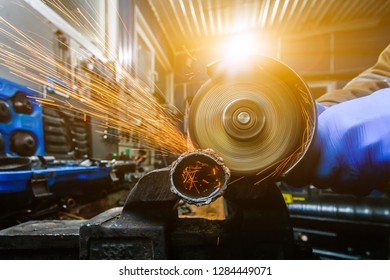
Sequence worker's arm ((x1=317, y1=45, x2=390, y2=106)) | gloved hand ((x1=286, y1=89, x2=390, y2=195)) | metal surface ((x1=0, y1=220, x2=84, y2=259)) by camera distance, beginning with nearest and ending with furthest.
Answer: metal surface ((x1=0, y1=220, x2=84, y2=259)) → gloved hand ((x1=286, y1=89, x2=390, y2=195)) → worker's arm ((x1=317, y1=45, x2=390, y2=106))

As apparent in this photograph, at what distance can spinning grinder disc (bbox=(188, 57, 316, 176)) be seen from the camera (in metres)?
0.62

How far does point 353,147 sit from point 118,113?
5.25 ft

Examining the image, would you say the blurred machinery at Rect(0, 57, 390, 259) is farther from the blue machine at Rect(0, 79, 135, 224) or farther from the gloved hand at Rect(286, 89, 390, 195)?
the blue machine at Rect(0, 79, 135, 224)

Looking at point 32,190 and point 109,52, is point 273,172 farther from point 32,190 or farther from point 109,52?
point 109,52

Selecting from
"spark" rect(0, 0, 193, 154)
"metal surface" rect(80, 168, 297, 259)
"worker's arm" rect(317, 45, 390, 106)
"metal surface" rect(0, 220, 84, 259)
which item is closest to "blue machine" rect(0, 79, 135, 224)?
"spark" rect(0, 0, 193, 154)

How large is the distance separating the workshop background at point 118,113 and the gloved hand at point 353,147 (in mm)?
234

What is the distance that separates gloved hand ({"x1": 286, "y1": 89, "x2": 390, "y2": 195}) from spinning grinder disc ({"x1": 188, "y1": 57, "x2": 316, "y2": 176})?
0.12 m

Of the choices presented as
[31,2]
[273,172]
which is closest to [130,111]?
[31,2]

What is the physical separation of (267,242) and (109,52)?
226cm

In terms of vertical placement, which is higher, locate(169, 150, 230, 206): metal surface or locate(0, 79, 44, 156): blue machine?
locate(0, 79, 44, 156): blue machine

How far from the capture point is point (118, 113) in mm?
1871

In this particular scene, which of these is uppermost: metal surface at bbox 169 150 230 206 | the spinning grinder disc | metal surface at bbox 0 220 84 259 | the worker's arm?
the worker's arm

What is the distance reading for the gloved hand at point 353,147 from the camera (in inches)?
27.4
